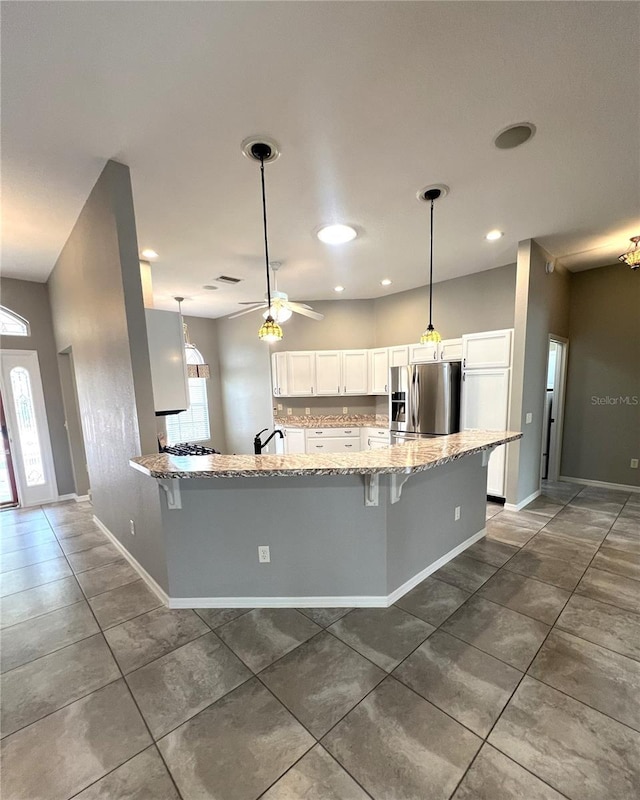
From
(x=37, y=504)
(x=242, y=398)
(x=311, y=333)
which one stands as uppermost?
(x=311, y=333)

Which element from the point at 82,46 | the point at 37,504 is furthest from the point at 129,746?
the point at 37,504

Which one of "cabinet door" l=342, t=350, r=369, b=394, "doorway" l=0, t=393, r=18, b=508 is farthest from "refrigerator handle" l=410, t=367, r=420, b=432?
"doorway" l=0, t=393, r=18, b=508

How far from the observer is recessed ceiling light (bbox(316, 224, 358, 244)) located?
2.96m

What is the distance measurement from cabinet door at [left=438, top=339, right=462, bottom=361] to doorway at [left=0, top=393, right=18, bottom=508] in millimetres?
5818

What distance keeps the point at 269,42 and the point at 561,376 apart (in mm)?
5096

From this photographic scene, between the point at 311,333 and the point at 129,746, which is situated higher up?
the point at 311,333

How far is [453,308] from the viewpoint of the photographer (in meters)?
4.58

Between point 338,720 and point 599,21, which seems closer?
point 599,21

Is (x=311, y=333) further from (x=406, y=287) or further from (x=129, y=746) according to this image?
(x=129, y=746)

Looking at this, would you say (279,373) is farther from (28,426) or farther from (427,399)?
(28,426)

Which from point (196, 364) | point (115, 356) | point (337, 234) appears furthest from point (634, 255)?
point (196, 364)

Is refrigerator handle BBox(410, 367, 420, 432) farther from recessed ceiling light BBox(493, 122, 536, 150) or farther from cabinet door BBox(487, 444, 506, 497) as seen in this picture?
recessed ceiling light BBox(493, 122, 536, 150)

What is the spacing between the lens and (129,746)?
53.8 inches

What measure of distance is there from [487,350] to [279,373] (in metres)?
3.17
